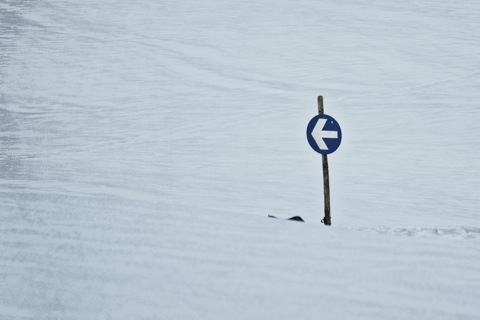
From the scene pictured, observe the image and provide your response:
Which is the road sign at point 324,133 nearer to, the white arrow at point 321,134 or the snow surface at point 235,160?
the white arrow at point 321,134

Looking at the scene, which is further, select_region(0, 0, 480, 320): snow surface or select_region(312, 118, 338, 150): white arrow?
select_region(312, 118, 338, 150): white arrow

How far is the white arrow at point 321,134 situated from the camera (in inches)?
188

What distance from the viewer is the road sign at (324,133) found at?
187 inches

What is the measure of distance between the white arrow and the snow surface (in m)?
0.90

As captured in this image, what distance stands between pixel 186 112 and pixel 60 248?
8479 millimetres

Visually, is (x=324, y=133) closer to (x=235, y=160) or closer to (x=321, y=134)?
(x=321, y=134)

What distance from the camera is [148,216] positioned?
13.7ft

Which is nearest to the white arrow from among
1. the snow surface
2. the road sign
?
the road sign

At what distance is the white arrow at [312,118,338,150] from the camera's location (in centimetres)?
477

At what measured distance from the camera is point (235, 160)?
8578 millimetres

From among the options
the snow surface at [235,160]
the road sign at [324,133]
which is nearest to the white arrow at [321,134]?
the road sign at [324,133]

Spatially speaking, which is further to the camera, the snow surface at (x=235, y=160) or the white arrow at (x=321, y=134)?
the white arrow at (x=321, y=134)

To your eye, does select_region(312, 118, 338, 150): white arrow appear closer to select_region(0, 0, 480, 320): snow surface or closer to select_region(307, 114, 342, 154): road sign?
select_region(307, 114, 342, 154): road sign

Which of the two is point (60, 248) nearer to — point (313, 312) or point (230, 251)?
point (230, 251)
